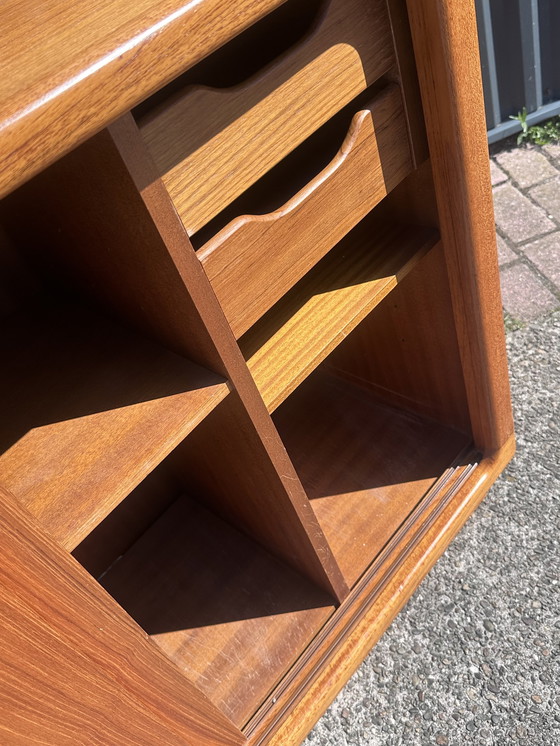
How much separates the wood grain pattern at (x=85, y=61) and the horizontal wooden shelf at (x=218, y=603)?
74cm

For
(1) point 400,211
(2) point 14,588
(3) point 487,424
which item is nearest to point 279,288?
(1) point 400,211

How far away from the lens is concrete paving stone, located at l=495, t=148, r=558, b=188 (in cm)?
166

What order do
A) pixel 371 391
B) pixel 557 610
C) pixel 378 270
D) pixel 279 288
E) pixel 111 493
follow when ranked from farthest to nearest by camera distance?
pixel 371 391, pixel 557 610, pixel 378 270, pixel 279 288, pixel 111 493

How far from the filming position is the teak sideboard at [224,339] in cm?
49

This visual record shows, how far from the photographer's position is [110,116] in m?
0.43

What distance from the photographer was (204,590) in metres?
1.05

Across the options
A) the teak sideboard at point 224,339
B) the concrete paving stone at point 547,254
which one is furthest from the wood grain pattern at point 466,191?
the concrete paving stone at point 547,254

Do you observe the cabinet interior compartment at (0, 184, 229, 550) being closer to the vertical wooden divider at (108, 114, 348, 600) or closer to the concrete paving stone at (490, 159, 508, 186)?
the vertical wooden divider at (108, 114, 348, 600)

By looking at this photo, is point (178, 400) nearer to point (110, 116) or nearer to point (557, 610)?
point (110, 116)

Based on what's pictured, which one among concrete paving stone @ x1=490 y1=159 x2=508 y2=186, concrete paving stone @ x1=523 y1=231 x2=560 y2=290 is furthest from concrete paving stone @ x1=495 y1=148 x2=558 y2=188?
concrete paving stone @ x1=523 y1=231 x2=560 y2=290

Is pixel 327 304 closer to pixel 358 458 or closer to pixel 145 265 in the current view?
pixel 145 265

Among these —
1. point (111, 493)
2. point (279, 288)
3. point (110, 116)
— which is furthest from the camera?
point (279, 288)

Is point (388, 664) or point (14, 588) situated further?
point (388, 664)

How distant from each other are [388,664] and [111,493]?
1.89ft
